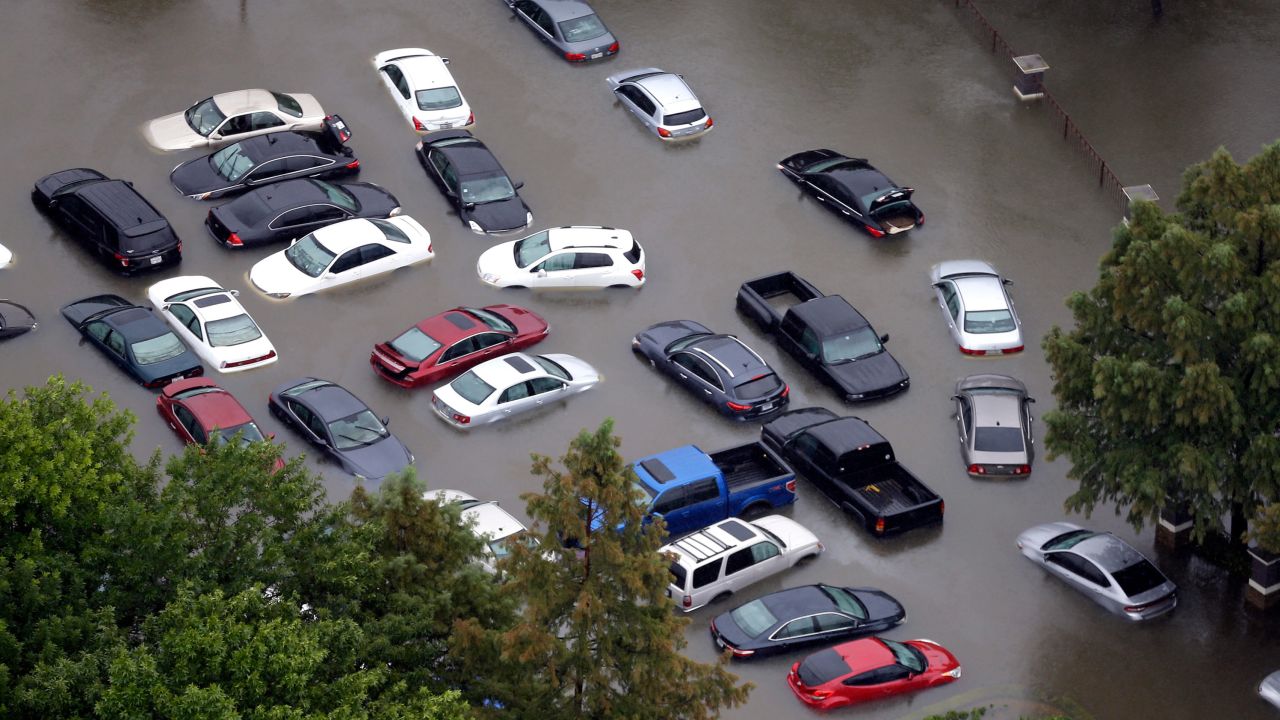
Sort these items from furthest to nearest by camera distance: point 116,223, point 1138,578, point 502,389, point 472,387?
point 116,223
point 472,387
point 502,389
point 1138,578

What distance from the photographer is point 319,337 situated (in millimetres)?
41062

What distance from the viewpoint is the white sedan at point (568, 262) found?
42.7 m

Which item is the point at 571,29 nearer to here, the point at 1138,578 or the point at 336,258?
the point at 336,258

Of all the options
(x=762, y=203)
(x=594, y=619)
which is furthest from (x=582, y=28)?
(x=594, y=619)

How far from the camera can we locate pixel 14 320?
40.4m

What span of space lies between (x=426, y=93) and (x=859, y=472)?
1826cm

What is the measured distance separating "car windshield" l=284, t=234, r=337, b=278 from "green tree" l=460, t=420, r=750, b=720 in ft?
54.8

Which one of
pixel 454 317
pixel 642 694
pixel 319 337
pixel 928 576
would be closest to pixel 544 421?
pixel 454 317

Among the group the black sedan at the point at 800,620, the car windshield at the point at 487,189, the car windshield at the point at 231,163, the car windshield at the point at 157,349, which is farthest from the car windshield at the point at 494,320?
the black sedan at the point at 800,620

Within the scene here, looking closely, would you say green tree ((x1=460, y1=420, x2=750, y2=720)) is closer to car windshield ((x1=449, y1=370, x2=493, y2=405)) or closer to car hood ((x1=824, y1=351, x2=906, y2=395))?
car windshield ((x1=449, y1=370, x2=493, y2=405))

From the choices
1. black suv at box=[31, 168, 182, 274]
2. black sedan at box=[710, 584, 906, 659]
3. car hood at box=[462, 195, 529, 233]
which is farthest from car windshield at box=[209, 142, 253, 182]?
black sedan at box=[710, 584, 906, 659]

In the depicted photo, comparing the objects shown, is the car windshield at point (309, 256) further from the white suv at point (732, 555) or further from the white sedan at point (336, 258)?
the white suv at point (732, 555)

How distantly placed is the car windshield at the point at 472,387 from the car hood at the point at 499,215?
6.51 m

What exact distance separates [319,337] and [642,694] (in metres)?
17.2
